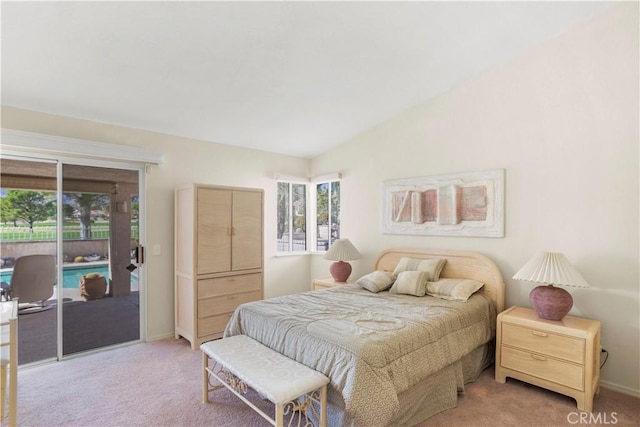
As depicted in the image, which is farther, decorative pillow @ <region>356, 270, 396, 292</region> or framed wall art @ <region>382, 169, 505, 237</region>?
decorative pillow @ <region>356, 270, 396, 292</region>

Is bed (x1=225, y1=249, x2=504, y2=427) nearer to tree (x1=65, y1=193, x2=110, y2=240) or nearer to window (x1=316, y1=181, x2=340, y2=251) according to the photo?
window (x1=316, y1=181, x2=340, y2=251)

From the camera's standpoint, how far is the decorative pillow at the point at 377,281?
3.50 meters

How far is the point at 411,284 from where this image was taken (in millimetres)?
3303

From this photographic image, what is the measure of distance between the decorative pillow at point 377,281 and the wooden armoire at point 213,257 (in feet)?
4.44

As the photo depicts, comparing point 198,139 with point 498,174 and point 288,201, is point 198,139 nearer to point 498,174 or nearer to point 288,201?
point 288,201

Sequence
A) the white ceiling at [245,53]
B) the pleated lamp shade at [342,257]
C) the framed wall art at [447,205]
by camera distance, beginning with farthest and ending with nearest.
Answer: the pleated lamp shade at [342,257], the framed wall art at [447,205], the white ceiling at [245,53]

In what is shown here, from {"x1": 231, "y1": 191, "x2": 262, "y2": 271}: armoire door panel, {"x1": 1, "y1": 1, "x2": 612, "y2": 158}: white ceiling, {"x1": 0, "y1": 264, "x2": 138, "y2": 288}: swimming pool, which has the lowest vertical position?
{"x1": 0, "y1": 264, "x2": 138, "y2": 288}: swimming pool

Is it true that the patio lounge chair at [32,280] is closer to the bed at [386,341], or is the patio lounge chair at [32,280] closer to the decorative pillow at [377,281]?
the bed at [386,341]

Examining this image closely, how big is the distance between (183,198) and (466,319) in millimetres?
3127

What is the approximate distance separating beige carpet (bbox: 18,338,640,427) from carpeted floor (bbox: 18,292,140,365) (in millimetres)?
235

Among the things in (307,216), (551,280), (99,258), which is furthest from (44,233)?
(551,280)

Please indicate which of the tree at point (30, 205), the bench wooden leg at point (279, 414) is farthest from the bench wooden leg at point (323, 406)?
the tree at point (30, 205)

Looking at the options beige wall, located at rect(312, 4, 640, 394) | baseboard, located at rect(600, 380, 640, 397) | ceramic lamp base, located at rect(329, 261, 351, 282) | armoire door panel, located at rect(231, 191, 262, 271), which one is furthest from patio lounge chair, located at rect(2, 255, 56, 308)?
baseboard, located at rect(600, 380, 640, 397)

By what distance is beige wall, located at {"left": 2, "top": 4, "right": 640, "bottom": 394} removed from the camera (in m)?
2.66
